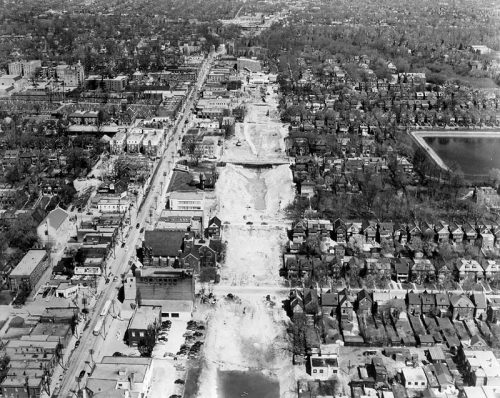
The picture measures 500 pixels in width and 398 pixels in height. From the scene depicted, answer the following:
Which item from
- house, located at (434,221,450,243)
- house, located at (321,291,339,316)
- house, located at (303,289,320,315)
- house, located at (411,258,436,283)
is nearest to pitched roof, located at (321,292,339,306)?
house, located at (321,291,339,316)

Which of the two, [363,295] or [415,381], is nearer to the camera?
[415,381]

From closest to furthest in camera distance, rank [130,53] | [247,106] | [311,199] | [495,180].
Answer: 1. [311,199]
2. [495,180]
3. [247,106]
4. [130,53]

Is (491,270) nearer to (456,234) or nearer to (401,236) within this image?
(456,234)

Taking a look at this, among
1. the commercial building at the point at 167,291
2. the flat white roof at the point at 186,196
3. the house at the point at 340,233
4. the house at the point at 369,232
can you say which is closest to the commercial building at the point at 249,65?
the flat white roof at the point at 186,196

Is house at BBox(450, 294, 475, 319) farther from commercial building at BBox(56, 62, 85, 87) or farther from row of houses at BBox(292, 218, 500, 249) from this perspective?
commercial building at BBox(56, 62, 85, 87)

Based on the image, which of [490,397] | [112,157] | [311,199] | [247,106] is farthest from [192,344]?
[247,106]

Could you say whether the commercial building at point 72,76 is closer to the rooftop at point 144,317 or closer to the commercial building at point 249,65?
the commercial building at point 249,65

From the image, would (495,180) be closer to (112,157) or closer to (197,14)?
(112,157)

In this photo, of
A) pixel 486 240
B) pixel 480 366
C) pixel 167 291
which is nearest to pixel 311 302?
pixel 167 291
